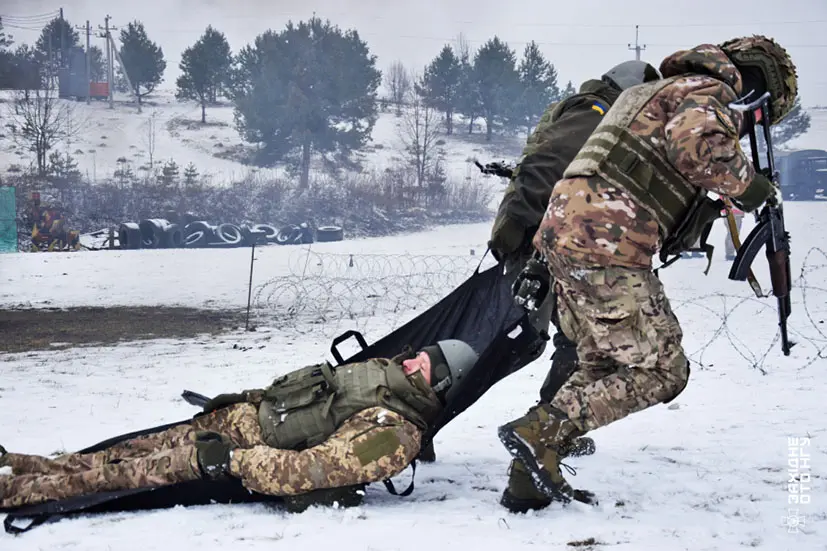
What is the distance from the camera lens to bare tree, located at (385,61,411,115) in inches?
1531

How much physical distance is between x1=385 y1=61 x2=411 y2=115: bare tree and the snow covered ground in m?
30.2

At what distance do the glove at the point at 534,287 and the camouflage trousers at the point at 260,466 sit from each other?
0.73 metres

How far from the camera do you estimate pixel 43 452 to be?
4.46m

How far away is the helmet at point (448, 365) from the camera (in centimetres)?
363

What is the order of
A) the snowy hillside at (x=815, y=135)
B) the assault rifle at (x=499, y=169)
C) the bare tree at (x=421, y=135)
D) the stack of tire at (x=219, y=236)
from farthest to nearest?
the bare tree at (x=421, y=135) → the snowy hillside at (x=815, y=135) → the stack of tire at (x=219, y=236) → the assault rifle at (x=499, y=169)

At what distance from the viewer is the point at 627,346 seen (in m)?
3.15

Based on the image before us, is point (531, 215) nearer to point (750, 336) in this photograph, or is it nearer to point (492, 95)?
point (750, 336)

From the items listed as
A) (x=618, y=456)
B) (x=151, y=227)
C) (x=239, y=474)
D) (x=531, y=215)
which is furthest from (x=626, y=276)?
(x=151, y=227)

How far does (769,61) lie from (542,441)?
1796mm

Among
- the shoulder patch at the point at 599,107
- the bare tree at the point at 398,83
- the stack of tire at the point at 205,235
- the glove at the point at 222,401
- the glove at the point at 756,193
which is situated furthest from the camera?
the bare tree at the point at 398,83

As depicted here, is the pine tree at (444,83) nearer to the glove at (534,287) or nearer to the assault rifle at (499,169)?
the assault rifle at (499,169)

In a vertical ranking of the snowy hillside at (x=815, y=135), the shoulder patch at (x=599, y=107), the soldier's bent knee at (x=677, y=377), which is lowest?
the soldier's bent knee at (x=677, y=377)

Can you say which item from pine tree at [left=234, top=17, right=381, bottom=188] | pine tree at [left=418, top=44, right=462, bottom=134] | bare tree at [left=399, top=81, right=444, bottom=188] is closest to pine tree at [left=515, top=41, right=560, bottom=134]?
pine tree at [left=418, top=44, right=462, bottom=134]

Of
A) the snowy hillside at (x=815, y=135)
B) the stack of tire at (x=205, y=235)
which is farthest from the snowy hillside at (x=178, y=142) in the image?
the snowy hillside at (x=815, y=135)
